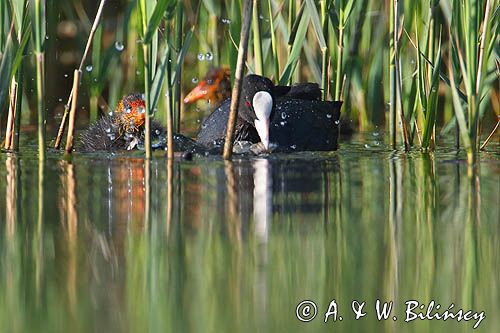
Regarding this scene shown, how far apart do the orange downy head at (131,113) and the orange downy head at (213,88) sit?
1435 millimetres

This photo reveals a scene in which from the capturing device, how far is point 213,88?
8.27 meters

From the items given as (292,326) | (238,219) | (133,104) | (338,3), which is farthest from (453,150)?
(292,326)

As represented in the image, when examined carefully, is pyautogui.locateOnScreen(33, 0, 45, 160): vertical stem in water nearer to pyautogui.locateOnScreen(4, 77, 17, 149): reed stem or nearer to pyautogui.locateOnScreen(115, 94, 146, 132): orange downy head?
pyautogui.locateOnScreen(4, 77, 17, 149): reed stem

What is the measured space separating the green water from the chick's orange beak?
3238 millimetres

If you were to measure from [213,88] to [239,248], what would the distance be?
5.05m

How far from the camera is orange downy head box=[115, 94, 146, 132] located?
21.9 ft

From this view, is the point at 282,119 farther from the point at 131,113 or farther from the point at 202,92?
the point at 202,92

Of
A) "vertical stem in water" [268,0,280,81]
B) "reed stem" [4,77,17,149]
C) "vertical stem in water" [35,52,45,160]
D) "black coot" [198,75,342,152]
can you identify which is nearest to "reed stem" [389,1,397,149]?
"black coot" [198,75,342,152]

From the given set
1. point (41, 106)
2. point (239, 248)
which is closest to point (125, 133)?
point (41, 106)

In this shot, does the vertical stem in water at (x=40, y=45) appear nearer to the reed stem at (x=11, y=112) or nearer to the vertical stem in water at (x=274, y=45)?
the reed stem at (x=11, y=112)

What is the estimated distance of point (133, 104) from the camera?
6797mm

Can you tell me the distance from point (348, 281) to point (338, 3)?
2993 millimetres

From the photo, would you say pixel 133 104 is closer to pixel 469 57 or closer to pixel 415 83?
pixel 415 83

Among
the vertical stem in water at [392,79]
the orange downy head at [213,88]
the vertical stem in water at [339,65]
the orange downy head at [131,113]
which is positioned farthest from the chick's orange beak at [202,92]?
the vertical stem in water at [392,79]
